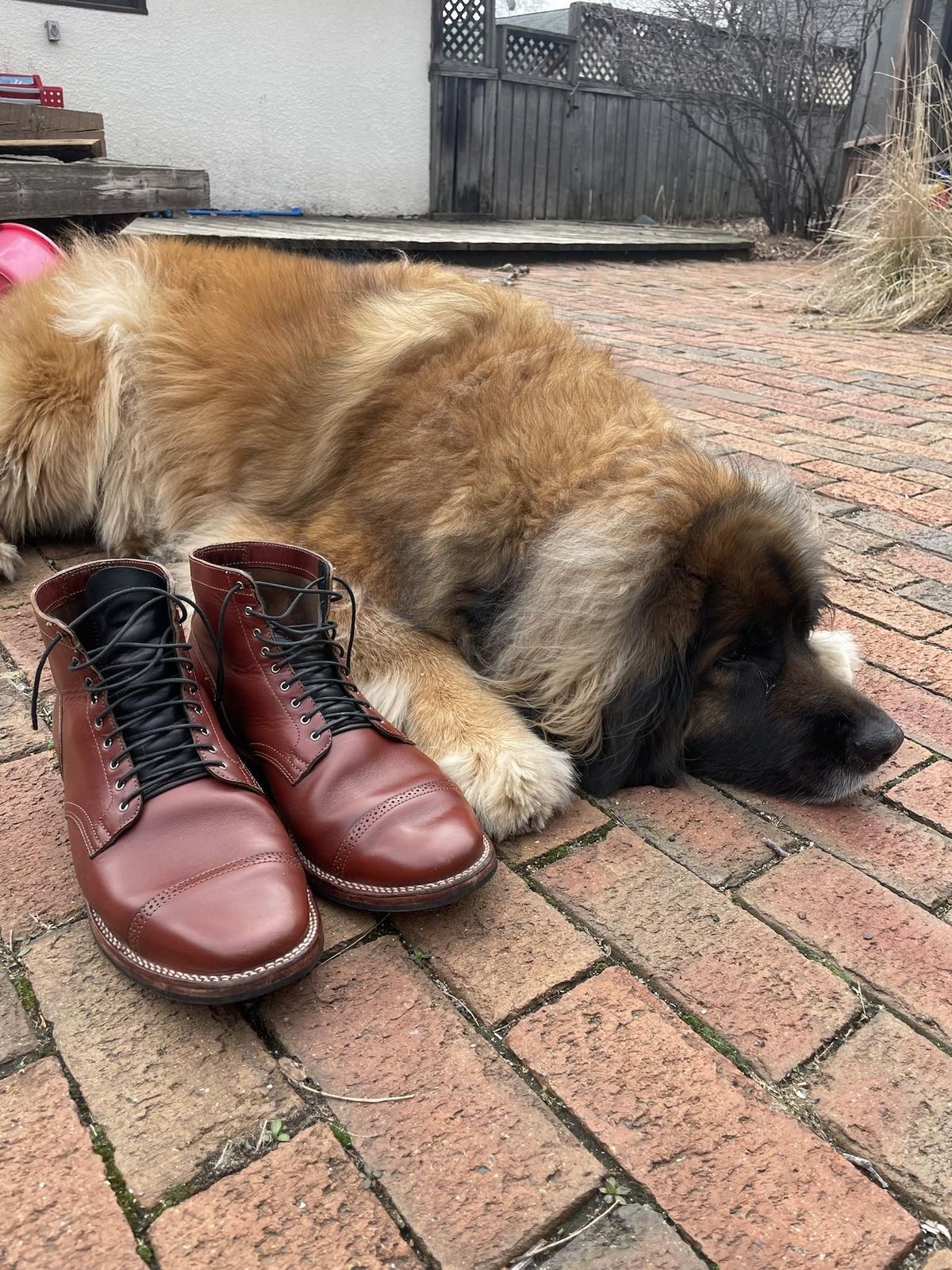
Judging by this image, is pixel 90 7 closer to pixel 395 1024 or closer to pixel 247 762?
pixel 247 762

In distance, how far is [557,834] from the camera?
1.94 meters

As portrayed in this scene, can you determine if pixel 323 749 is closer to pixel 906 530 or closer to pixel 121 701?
pixel 121 701

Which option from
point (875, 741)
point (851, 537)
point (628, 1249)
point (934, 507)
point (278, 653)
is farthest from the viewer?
point (934, 507)

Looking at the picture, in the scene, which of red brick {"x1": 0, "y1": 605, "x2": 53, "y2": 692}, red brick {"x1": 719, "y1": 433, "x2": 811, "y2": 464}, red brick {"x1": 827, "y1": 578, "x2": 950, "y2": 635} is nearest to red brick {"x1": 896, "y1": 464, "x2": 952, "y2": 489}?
red brick {"x1": 719, "y1": 433, "x2": 811, "y2": 464}

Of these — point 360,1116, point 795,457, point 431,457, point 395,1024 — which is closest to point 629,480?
point 431,457

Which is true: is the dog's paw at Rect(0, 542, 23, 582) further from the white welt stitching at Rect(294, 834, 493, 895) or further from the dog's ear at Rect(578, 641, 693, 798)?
the dog's ear at Rect(578, 641, 693, 798)

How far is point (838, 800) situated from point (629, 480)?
0.83 meters

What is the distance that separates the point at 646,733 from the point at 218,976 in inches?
42.3

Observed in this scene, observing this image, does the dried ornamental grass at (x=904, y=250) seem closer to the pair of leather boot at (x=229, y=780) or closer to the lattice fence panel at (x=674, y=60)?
the lattice fence panel at (x=674, y=60)

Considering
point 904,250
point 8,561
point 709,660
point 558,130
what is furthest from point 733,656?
point 558,130

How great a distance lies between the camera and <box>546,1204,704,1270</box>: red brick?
1124 mm

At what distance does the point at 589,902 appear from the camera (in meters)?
1.73

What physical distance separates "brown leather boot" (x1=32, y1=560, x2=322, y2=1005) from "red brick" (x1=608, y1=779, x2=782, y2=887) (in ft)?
2.51

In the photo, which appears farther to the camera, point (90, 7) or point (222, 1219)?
point (90, 7)
